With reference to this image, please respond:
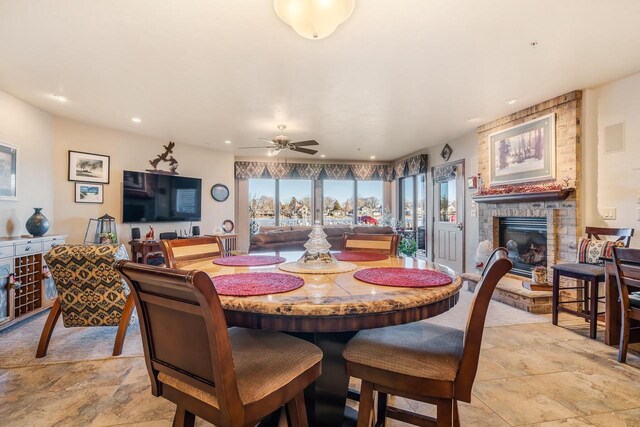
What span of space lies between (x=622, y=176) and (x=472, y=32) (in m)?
2.38

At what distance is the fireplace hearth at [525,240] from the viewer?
4.27 m

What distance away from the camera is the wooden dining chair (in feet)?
3.63

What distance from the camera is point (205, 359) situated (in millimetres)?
923

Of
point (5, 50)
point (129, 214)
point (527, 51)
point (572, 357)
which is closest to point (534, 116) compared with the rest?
point (527, 51)

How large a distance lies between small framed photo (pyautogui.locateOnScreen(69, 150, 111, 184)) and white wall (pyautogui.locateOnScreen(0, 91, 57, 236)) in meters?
0.32

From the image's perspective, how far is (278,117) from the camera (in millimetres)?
4648

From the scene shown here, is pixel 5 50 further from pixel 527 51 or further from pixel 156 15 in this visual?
pixel 527 51

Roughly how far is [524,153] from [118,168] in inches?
242

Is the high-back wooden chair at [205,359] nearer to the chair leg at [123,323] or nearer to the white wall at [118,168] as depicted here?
the chair leg at [123,323]

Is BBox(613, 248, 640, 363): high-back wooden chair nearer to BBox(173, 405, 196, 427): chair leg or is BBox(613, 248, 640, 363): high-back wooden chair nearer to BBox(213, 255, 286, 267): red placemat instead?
BBox(213, 255, 286, 267): red placemat

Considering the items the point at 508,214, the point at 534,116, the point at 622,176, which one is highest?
the point at 534,116

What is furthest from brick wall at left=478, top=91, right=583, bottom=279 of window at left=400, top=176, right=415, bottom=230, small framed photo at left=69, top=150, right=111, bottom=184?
small framed photo at left=69, top=150, right=111, bottom=184

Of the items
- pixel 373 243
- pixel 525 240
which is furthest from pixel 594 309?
pixel 373 243

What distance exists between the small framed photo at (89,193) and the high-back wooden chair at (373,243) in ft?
14.5
